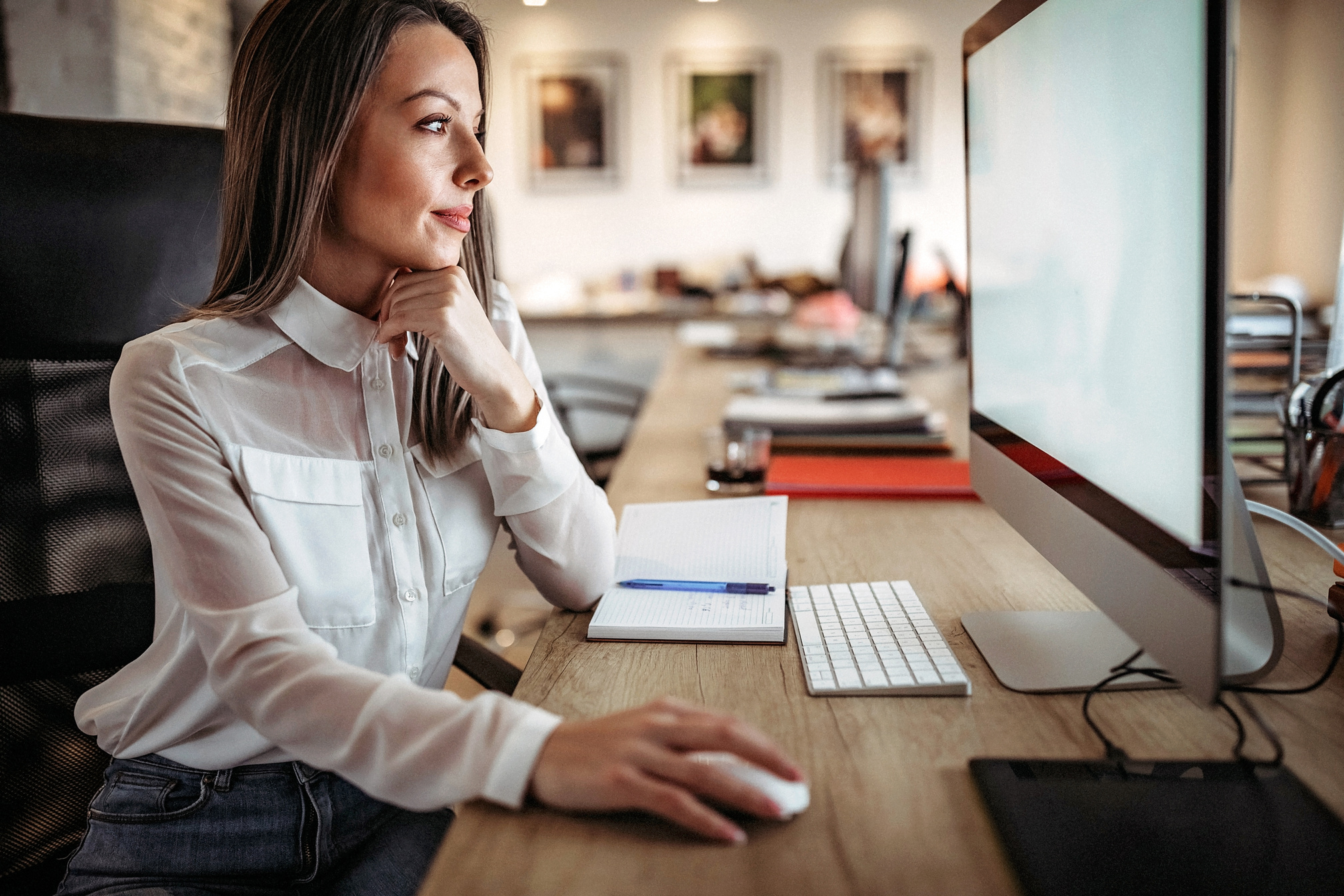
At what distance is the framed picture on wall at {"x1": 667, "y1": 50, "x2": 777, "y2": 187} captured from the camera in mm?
6398

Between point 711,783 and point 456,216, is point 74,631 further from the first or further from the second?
point 711,783

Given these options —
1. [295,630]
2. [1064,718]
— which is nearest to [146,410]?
[295,630]

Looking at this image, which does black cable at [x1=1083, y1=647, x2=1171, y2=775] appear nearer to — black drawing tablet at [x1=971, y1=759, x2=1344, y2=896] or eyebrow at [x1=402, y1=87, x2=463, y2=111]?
black drawing tablet at [x1=971, y1=759, x2=1344, y2=896]

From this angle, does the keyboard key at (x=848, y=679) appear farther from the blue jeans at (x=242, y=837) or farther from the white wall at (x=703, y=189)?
the white wall at (x=703, y=189)

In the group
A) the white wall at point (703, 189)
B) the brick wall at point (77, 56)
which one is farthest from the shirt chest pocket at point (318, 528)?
the white wall at point (703, 189)

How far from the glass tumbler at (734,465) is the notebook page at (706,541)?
179 millimetres

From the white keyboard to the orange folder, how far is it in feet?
1.37

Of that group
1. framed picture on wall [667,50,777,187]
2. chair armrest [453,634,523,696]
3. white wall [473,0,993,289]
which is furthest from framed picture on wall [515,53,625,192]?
chair armrest [453,634,523,696]

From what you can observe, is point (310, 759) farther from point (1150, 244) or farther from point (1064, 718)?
point (1150, 244)

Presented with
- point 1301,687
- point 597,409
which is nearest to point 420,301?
point 1301,687

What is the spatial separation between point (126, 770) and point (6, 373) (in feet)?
1.33

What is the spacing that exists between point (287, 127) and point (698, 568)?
0.58 metres

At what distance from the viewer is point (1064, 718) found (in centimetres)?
71

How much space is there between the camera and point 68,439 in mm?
1007
